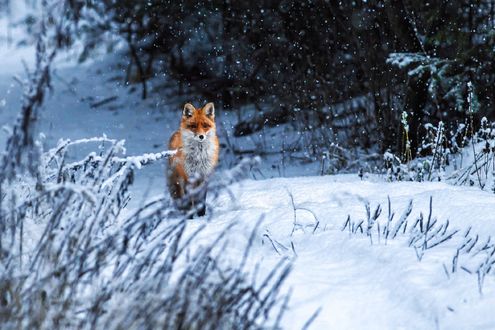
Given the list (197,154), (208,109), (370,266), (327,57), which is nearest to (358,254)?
(370,266)

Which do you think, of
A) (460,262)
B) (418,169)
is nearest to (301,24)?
(418,169)

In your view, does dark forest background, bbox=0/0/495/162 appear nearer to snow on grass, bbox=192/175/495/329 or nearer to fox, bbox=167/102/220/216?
snow on grass, bbox=192/175/495/329

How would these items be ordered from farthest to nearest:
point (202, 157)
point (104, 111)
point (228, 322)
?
point (104, 111) → point (202, 157) → point (228, 322)

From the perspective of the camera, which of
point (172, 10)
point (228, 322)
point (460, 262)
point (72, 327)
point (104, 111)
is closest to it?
point (72, 327)

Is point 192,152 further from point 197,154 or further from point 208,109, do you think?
point 208,109

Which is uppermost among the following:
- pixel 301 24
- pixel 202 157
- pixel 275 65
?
pixel 301 24

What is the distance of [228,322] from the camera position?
2.64 m

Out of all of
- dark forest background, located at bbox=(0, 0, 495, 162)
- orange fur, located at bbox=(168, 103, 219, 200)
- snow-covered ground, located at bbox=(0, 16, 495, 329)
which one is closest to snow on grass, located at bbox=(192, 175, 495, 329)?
snow-covered ground, located at bbox=(0, 16, 495, 329)

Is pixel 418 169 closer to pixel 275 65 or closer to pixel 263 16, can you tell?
→ pixel 275 65

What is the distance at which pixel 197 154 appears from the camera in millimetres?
6719

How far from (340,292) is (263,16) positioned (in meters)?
9.83

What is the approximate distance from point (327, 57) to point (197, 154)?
211 inches

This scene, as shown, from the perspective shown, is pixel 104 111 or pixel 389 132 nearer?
pixel 389 132

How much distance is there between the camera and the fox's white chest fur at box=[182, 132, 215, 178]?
21.9ft
